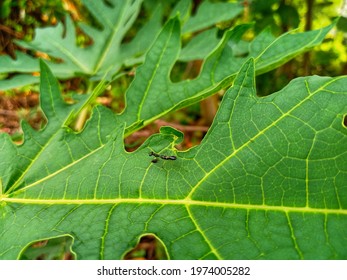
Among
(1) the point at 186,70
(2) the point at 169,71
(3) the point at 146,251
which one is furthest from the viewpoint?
(1) the point at 186,70

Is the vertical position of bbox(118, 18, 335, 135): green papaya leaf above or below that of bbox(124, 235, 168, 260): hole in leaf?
above

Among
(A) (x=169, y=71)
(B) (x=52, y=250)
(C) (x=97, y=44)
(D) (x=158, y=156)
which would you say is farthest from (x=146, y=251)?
(D) (x=158, y=156)

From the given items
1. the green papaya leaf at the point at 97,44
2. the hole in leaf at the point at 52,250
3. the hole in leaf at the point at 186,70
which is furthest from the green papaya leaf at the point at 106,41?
the hole in leaf at the point at 186,70

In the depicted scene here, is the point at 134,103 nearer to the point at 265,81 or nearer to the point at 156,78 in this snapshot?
the point at 156,78

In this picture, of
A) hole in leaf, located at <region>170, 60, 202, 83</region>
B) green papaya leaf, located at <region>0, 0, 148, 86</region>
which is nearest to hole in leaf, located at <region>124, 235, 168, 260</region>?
green papaya leaf, located at <region>0, 0, 148, 86</region>

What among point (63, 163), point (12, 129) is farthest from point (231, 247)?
point (12, 129)

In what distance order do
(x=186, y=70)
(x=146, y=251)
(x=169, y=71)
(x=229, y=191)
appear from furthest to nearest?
(x=186, y=70)
(x=146, y=251)
(x=169, y=71)
(x=229, y=191)

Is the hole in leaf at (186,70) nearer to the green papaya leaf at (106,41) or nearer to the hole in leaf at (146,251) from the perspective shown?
the green papaya leaf at (106,41)

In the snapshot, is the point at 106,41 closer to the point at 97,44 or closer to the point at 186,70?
the point at 97,44

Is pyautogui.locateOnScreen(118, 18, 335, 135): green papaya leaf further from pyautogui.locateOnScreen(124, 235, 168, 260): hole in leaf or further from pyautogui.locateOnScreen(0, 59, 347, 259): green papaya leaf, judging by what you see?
pyautogui.locateOnScreen(124, 235, 168, 260): hole in leaf
